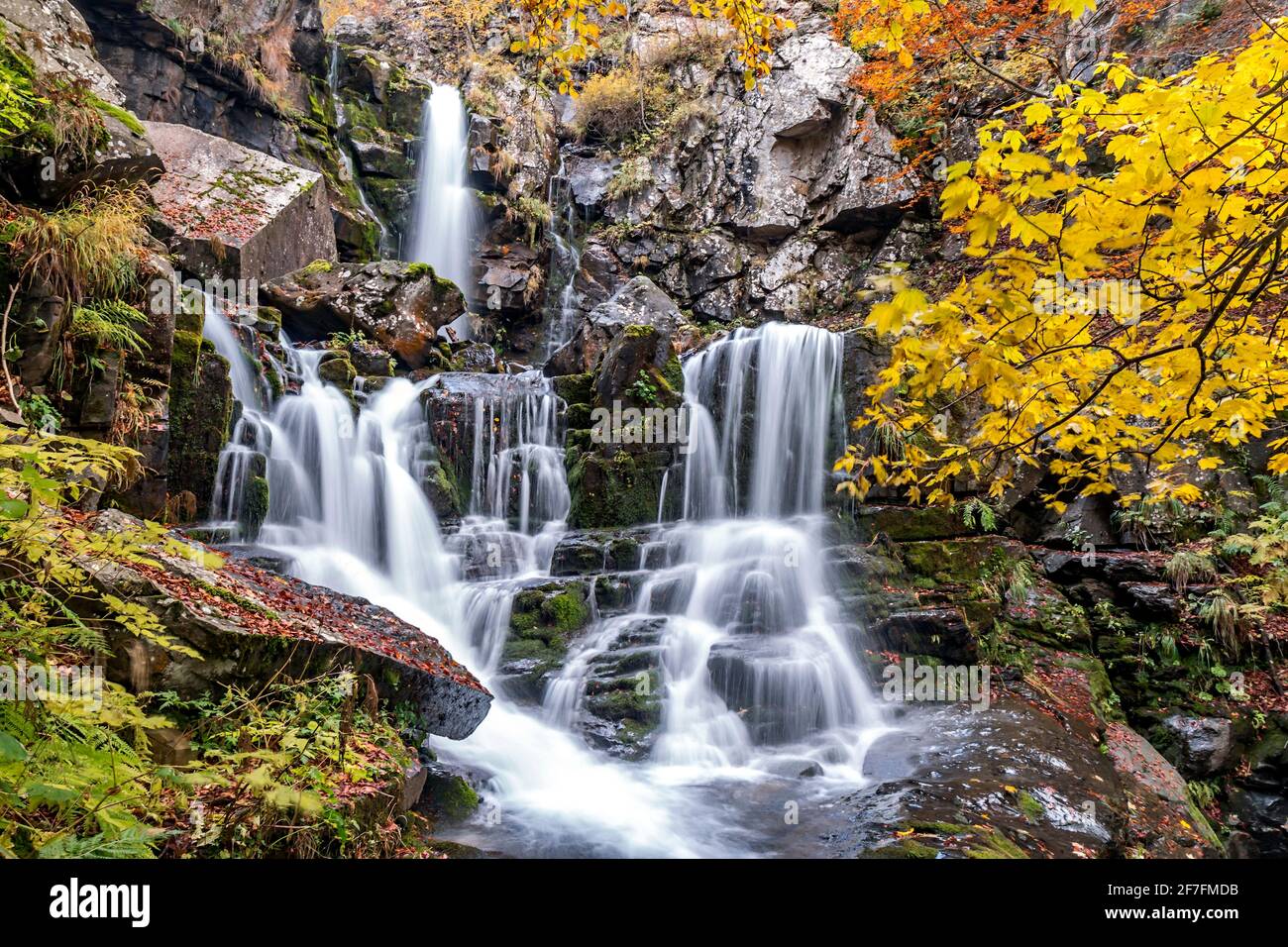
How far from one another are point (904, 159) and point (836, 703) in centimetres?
1600

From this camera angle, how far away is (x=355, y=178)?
62.4 ft

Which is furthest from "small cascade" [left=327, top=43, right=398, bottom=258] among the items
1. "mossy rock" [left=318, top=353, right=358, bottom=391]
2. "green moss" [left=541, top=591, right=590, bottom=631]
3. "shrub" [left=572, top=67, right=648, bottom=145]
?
"green moss" [left=541, top=591, right=590, bottom=631]

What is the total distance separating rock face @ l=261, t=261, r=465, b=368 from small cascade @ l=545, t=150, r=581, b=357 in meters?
4.08

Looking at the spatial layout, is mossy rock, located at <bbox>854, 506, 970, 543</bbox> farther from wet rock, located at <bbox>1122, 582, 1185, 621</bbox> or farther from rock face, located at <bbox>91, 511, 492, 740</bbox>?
rock face, located at <bbox>91, 511, 492, 740</bbox>

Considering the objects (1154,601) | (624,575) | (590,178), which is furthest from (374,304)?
(1154,601)

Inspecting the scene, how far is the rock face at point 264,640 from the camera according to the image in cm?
380

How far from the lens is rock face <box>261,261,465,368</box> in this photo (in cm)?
1354

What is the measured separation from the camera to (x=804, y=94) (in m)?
19.2

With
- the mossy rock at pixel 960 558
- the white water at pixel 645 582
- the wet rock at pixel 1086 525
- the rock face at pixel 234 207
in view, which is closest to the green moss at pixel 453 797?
the white water at pixel 645 582

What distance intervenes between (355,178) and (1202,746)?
71.8ft

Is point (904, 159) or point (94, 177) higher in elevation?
point (904, 159)

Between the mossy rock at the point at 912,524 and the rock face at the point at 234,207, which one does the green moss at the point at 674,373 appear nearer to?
the mossy rock at the point at 912,524
